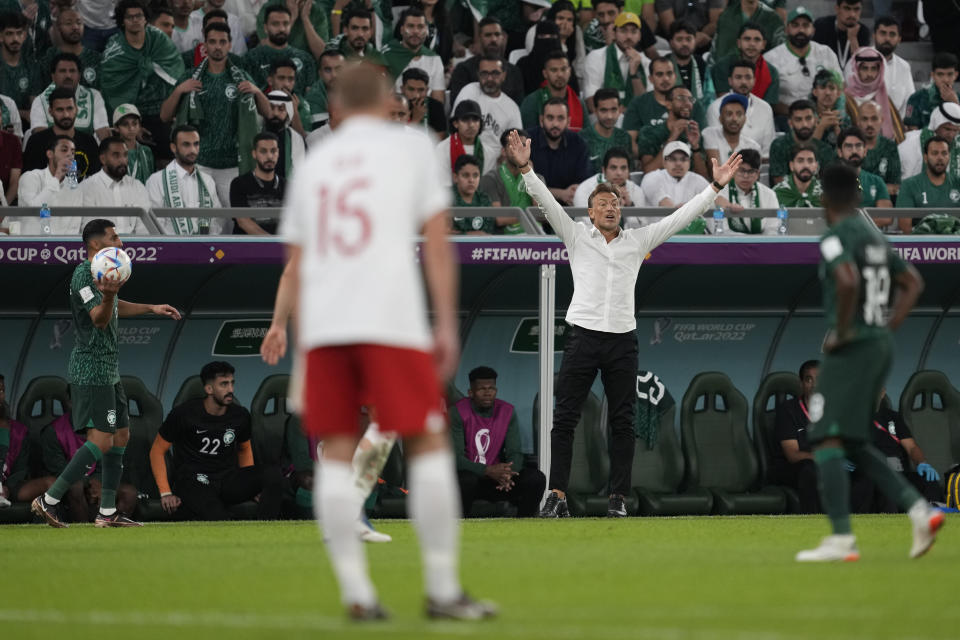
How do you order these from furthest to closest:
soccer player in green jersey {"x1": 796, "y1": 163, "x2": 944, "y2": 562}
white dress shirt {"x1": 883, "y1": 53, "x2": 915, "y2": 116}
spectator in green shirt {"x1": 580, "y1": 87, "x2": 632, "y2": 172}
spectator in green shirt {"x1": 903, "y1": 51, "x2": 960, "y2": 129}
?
white dress shirt {"x1": 883, "y1": 53, "x2": 915, "y2": 116} < spectator in green shirt {"x1": 903, "y1": 51, "x2": 960, "y2": 129} < spectator in green shirt {"x1": 580, "y1": 87, "x2": 632, "y2": 172} < soccer player in green jersey {"x1": 796, "y1": 163, "x2": 944, "y2": 562}

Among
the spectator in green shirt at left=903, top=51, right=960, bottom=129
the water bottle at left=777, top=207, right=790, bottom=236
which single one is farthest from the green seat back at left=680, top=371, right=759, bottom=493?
the spectator in green shirt at left=903, top=51, right=960, bottom=129

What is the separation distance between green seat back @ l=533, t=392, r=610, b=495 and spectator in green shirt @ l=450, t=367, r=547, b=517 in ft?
1.92

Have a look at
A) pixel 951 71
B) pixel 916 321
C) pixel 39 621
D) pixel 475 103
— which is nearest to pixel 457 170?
pixel 475 103

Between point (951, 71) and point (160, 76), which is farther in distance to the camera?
point (951, 71)

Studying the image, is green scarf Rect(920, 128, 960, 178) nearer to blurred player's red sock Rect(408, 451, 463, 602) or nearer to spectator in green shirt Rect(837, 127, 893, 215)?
spectator in green shirt Rect(837, 127, 893, 215)

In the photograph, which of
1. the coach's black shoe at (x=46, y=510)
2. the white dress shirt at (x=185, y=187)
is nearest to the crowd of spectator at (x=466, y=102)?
the white dress shirt at (x=185, y=187)

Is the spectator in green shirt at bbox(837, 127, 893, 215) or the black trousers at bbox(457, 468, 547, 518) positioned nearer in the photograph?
the black trousers at bbox(457, 468, 547, 518)

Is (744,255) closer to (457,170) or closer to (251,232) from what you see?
(457,170)

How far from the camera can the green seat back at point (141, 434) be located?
14.1 meters

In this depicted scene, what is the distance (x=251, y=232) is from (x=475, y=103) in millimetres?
2878

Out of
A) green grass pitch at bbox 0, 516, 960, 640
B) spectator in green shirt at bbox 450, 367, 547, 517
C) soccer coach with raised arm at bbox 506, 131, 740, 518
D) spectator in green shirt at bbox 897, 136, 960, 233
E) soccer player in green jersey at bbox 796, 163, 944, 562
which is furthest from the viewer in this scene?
spectator in green shirt at bbox 897, 136, 960, 233

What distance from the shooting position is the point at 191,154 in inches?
558

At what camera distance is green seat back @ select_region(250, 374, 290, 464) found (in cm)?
1429

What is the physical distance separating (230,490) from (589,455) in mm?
3384
